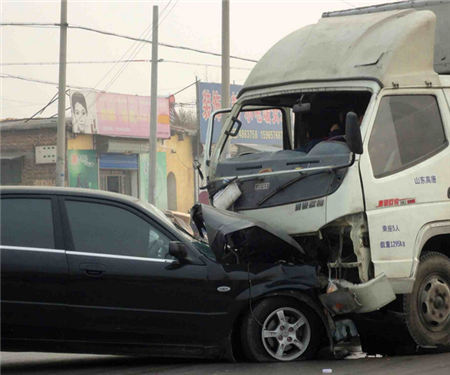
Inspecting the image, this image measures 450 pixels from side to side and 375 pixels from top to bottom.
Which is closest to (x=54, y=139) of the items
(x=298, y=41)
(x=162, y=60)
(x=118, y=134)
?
(x=118, y=134)

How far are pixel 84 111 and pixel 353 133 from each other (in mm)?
30099

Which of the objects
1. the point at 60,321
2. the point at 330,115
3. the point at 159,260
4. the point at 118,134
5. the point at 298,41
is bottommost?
the point at 60,321

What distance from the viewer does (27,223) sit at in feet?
24.1

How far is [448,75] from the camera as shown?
29.7ft

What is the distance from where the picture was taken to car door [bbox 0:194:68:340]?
7.12 meters

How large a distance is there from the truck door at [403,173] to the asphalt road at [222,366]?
822 millimetres

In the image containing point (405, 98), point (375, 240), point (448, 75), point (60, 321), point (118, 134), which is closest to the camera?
point (60, 321)

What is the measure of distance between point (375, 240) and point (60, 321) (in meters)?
2.85

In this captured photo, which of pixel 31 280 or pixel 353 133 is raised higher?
pixel 353 133

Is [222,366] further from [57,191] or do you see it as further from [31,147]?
[31,147]

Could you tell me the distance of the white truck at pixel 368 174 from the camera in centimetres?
784

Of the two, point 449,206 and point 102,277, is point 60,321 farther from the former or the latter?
point 449,206

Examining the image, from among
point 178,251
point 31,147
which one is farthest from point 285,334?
point 31,147

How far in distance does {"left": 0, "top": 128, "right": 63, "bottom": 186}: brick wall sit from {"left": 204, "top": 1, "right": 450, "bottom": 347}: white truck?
27.6 meters
